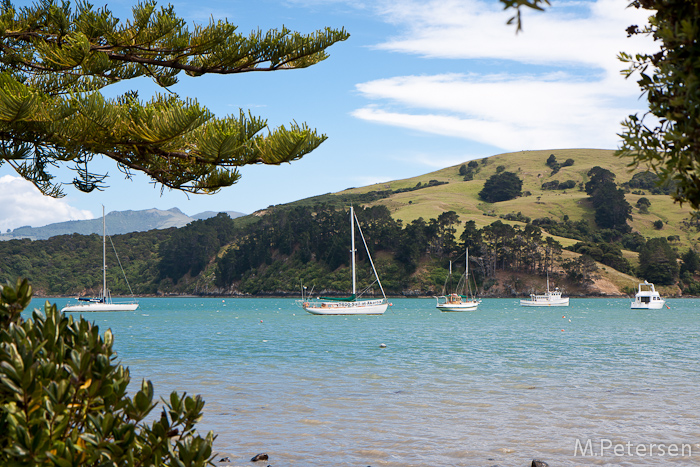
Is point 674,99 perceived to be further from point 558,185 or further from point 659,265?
point 558,185

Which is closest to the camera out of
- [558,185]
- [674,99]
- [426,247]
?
[674,99]

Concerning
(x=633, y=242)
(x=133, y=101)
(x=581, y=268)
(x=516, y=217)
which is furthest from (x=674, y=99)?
(x=516, y=217)

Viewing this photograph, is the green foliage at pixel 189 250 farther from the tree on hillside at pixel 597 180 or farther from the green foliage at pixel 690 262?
the green foliage at pixel 690 262

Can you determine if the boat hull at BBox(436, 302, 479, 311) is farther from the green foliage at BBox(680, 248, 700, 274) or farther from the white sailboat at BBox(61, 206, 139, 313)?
the green foliage at BBox(680, 248, 700, 274)

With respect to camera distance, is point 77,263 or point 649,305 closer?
point 649,305

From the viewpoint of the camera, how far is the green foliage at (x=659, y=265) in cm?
11225

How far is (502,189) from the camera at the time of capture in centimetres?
16262

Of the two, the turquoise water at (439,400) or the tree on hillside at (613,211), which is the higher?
the tree on hillside at (613,211)

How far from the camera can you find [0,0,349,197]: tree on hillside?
8.62 meters

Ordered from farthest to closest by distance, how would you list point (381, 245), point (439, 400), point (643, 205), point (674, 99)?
point (643, 205) < point (381, 245) < point (439, 400) < point (674, 99)

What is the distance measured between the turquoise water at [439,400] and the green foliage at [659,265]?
8999 centimetres

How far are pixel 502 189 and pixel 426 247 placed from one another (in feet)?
163

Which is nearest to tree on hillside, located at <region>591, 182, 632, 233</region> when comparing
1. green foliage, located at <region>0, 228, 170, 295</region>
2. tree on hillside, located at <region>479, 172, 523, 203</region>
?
tree on hillside, located at <region>479, 172, 523, 203</region>

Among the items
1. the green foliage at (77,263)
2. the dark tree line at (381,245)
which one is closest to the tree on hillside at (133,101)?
the dark tree line at (381,245)
